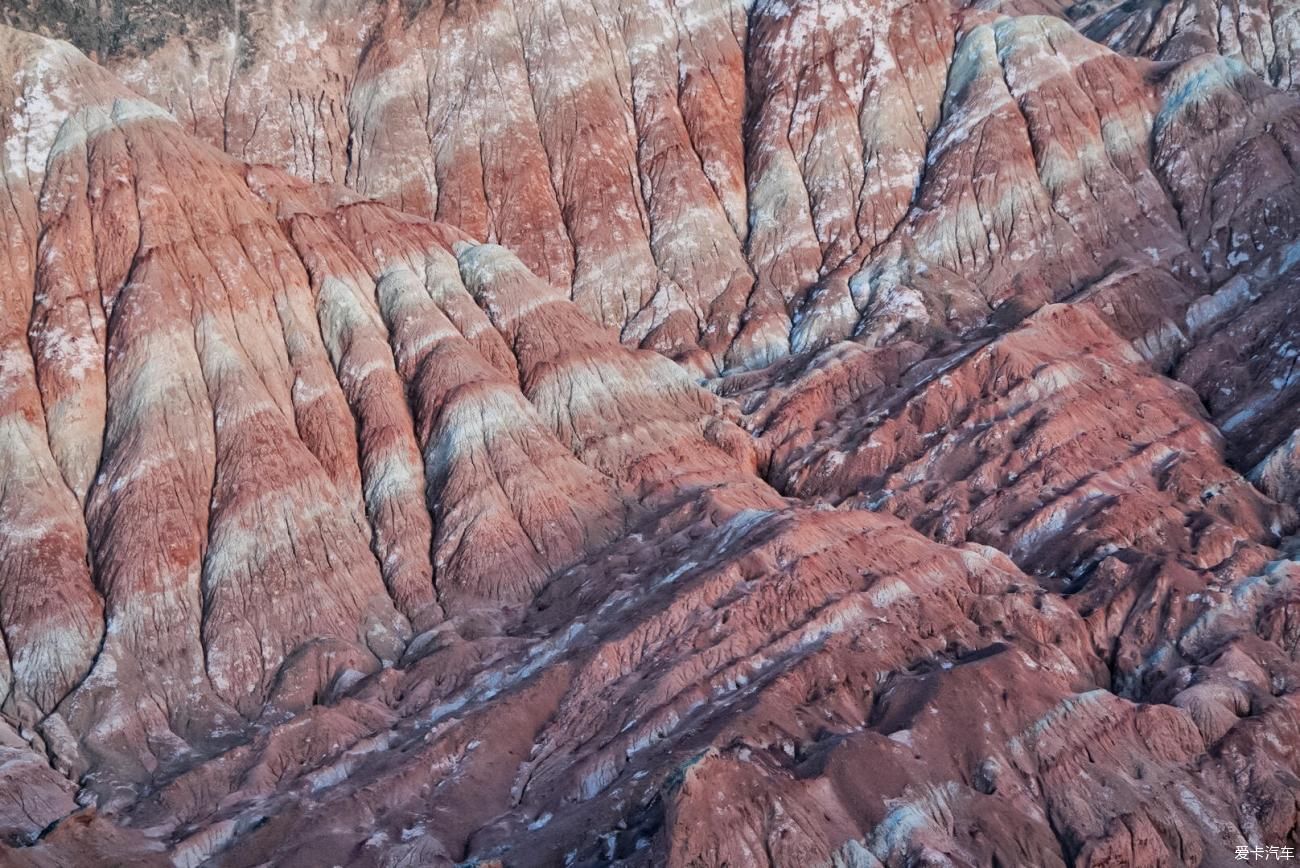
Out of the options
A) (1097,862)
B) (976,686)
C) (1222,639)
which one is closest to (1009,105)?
(1222,639)

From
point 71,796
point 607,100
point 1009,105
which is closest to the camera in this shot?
point 71,796

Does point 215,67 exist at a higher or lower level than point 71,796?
higher

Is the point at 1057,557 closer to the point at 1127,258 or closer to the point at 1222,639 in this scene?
the point at 1222,639

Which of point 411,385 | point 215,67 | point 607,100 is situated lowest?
point 411,385

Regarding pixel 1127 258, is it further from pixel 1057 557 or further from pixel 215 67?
pixel 215 67

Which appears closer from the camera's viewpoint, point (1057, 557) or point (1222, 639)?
point (1222, 639)

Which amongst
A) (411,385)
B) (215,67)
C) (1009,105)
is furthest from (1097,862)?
Result: (215,67)

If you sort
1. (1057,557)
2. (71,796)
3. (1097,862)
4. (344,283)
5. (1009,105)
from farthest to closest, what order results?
(1009,105)
(344,283)
(1057,557)
(71,796)
(1097,862)
